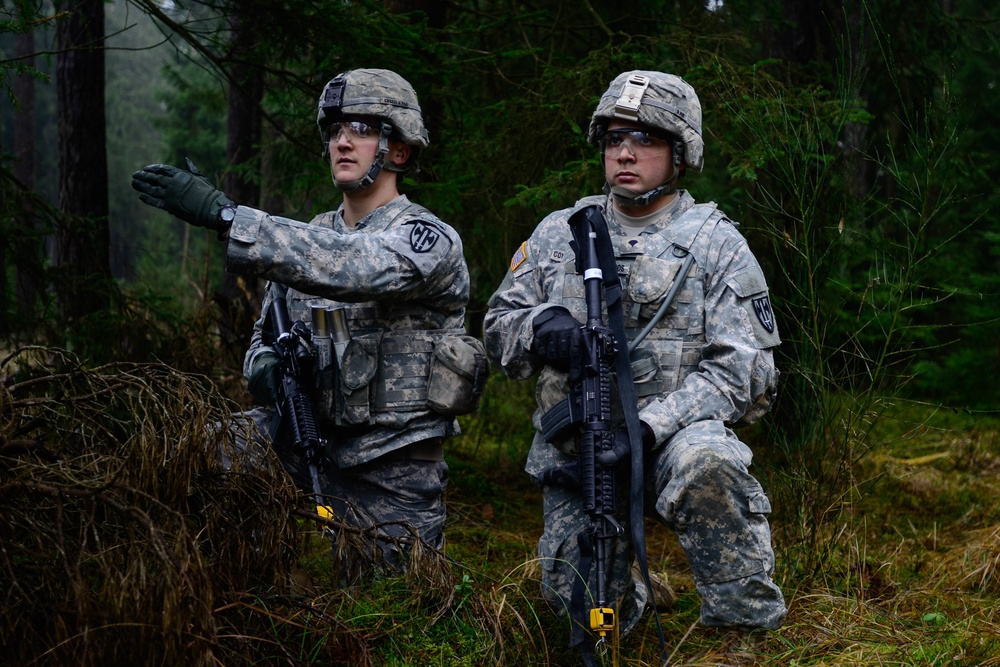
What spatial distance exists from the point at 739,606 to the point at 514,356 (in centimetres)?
122

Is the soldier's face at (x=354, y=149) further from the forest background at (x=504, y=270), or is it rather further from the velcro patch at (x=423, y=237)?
the forest background at (x=504, y=270)

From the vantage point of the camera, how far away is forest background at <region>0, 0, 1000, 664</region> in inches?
132

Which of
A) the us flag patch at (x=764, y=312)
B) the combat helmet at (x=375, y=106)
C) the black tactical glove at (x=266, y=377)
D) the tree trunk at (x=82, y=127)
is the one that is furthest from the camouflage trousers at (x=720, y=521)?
the tree trunk at (x=82, y=127)

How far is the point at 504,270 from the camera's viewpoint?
262 inches

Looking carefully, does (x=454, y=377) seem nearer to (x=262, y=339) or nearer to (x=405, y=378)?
(x=405, y=378)

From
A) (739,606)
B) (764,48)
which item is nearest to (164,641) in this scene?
(739,606)

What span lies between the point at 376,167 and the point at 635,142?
3.66 ft

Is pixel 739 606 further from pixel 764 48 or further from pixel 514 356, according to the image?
pixel 764 48

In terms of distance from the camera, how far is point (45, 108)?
130 feet

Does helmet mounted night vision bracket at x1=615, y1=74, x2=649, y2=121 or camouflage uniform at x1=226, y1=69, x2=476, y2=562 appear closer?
helmet mounted night vision bracket at x1=615, y1=74, x2=649, y2=121

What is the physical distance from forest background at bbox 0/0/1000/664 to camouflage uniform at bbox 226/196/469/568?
429mm

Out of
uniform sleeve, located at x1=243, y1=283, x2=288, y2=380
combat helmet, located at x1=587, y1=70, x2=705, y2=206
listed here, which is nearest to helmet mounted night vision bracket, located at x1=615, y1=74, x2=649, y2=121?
combat helmet, located at x1=587, y1=70, x2=705, y2=206

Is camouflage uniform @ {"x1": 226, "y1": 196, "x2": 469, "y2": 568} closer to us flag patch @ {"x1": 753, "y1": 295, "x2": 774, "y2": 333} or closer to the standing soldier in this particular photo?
the standing soldier

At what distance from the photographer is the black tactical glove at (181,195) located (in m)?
3.54
